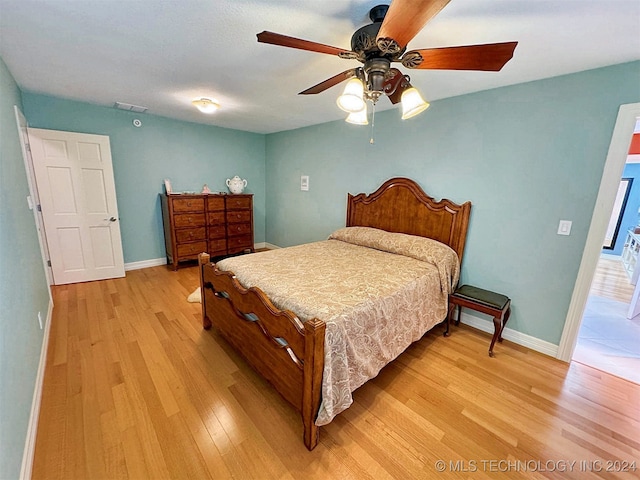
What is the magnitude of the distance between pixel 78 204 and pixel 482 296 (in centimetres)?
473

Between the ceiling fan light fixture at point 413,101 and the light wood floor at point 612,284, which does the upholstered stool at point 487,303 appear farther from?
the light wood floor at point 612,284

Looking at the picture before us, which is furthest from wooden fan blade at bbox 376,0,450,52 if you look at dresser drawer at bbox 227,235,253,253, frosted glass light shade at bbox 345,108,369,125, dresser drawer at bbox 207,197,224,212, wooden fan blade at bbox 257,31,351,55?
dresser drawer at bbox 227,235,253,253

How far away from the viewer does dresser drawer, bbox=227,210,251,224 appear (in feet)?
14.5

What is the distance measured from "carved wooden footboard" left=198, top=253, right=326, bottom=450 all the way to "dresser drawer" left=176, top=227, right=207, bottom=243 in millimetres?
2034

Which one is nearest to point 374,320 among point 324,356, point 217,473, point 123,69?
point 324,356

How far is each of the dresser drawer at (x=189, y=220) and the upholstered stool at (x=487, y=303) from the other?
3599 millimetres

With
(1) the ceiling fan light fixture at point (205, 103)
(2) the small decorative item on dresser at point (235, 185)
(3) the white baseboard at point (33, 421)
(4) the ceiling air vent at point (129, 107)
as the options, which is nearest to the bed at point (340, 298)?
(3) the white baseboard at point (33, 421)

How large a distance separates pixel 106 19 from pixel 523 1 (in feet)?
7.29

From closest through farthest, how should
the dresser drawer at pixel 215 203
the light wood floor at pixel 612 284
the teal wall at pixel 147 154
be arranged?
the teal wall at pixel 147 154 < the light wood floor at pixel 612 284 < the dresser drawer at pixel 215 203

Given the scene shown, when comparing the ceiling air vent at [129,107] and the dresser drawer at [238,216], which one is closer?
the ceiling air vent at [129,107]

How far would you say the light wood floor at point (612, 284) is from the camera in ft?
12.0

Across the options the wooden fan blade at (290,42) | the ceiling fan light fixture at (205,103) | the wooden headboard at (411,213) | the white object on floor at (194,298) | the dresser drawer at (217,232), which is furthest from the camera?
the dresser drawer at (217,232)

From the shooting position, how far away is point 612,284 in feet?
13.7

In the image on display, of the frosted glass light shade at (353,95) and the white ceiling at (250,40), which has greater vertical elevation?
the white ceiling at (250,40)
